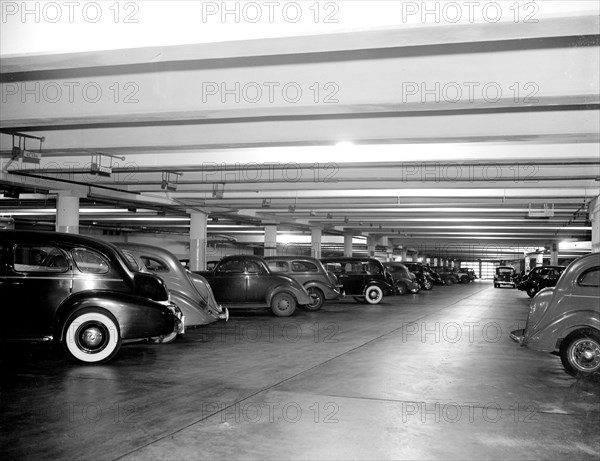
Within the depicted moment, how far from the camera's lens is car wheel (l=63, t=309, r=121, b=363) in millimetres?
7660

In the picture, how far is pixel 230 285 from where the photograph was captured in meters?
14.6

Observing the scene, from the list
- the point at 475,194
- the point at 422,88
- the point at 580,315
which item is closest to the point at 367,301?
the point at 475,194

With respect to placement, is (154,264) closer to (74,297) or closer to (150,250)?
(150,250)

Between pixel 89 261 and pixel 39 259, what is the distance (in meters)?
0.68

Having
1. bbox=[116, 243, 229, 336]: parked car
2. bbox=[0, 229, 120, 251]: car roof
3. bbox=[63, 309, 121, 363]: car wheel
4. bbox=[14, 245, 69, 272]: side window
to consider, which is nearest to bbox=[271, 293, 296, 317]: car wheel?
bbox=[116, 243, 229, 336]: parked car

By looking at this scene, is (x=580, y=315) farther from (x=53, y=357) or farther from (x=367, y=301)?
(x=367, y=301)

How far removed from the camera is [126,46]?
5.31 metres

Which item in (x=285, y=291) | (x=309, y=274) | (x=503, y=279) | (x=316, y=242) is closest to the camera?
(x=285, y=291)

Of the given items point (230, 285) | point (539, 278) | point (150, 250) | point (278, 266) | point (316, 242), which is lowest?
point (539, 278)

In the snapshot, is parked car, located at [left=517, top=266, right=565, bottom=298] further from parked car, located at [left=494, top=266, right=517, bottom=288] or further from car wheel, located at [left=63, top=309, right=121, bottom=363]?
car wheel, located at [left=63, top=309, right=121, bottom=363]

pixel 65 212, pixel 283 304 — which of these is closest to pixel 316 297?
pixel 283 304

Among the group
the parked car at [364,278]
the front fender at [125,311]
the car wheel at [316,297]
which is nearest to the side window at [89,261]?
the front fender at [125,311]

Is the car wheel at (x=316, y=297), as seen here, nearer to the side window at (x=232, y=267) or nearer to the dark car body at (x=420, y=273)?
the side window at (x=232, y=267)

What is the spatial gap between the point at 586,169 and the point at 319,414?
960 cm
